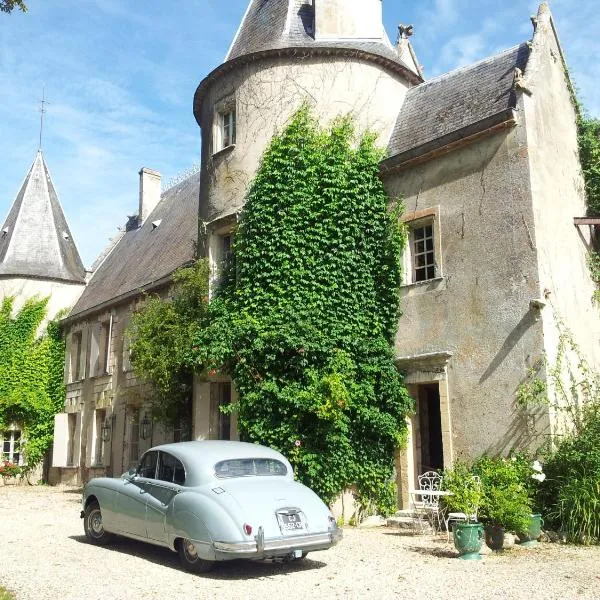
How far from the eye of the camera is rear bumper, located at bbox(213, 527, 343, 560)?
6.97 m

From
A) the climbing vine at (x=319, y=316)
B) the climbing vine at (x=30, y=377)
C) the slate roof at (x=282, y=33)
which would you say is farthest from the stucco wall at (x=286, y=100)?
the climbing vine at (x=30, y=377)

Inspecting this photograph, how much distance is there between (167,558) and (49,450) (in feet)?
53.7

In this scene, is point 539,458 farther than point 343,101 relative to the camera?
No

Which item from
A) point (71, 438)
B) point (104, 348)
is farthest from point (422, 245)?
point (71, 438)

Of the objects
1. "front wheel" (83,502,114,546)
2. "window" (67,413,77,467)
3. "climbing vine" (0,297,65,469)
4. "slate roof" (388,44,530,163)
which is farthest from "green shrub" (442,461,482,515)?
"climbing vine" (0,297,65,469)

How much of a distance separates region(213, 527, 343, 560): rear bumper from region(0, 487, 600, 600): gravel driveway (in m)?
0.28

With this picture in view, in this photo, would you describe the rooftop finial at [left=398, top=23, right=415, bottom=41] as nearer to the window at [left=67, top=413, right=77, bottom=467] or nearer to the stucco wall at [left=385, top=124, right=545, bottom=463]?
the stucco wall at [left=385, top=124, right=545, bottom=463]

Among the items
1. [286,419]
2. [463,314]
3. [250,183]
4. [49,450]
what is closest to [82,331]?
[49,450]

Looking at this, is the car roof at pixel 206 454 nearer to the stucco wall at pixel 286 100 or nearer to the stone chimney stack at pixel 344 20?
the stucco wall at pixel 286 100

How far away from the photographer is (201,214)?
1509 centimetres

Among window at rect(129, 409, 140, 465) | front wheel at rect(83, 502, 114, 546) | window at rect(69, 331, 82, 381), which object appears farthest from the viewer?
window at rect(69, 331, 82, 381)

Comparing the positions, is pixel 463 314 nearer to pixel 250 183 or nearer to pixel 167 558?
pixel 250 183

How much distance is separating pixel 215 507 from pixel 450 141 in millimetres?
7755

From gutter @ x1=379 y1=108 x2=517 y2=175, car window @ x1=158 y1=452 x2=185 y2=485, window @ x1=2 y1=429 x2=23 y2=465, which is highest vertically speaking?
gutter @ x1=379 y1=108 x2=517 y2=175
